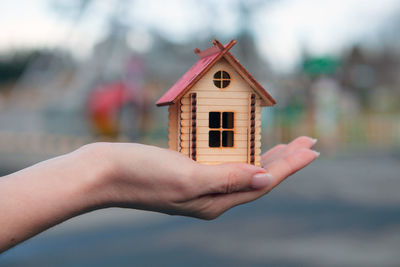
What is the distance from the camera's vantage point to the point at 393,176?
2106cm

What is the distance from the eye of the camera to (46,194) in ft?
10.4

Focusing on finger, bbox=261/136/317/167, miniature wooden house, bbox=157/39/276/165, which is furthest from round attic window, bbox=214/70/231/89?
finger, bbox=261/136/317/167

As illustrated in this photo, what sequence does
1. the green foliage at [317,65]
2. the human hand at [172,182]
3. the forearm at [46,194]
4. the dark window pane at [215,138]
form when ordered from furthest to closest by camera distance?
the green foliage at [317,65], the dark window pane at [215,138], the human hand at [172,182], the forearm at [46,194]

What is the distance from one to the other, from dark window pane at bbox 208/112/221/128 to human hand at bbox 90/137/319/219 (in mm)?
609

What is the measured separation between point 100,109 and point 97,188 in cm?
2036

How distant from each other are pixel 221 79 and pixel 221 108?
21 centimetres

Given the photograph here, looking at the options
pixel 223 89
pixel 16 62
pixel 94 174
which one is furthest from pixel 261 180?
pixel 16 62

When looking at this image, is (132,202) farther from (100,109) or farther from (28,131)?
(28,131)

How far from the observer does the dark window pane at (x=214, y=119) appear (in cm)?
396

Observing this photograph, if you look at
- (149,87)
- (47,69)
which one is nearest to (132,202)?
(47,69)

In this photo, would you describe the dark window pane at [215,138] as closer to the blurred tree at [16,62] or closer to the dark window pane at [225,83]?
the dark window pane at [225,83]

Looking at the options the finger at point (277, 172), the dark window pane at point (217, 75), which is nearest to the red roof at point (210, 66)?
the dark window pane at point (217, 75)

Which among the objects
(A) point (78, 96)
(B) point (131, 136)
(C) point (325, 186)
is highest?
(A) point (78, 96)

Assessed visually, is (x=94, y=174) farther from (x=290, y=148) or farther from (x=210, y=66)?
(x=290, y=148)
